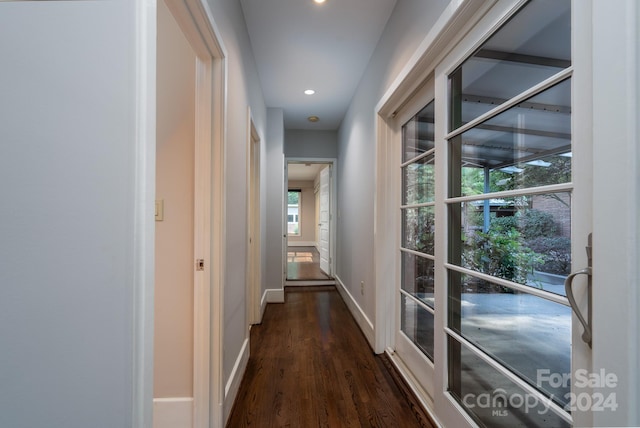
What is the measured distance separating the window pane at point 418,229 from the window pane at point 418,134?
16.0 inches

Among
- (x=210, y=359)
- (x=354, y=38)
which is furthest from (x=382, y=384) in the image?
(x=354, y=38)

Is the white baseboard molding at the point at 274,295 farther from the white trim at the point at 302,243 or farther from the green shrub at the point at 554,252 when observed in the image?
the white trim at the point at 302,243

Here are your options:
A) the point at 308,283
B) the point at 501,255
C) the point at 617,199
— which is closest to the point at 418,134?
the point at 501,255

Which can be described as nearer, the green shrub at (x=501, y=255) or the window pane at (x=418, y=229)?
the green shrub at (x=501, y=255)

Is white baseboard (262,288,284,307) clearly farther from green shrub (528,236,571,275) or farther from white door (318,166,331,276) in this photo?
green shrub (528,236,571,275)

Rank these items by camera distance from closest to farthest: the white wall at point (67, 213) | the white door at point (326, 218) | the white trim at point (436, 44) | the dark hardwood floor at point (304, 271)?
the white wall at point (67, 213)
the white trim at point (436, 44)
the white door at point (326, 218)
the dark hardwood floor at point (304, 271)

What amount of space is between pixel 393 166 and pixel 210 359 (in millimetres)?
1848

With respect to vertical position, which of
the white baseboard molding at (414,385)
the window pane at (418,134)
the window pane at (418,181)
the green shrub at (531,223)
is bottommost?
the white baseboard molding at (414,385)

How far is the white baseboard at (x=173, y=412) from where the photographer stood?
1.47 m

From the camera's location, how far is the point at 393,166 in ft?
7.36

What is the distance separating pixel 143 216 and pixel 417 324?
1809 mm

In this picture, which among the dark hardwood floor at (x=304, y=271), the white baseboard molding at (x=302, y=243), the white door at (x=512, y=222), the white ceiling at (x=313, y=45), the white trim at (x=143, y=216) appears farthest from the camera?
the white baseboard molding at (x=302, y=243)

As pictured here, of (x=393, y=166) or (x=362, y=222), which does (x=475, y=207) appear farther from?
(x=362, y=222)

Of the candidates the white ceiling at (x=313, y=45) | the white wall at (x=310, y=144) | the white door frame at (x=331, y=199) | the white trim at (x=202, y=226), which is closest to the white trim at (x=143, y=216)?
the white trim at (x=202, y=226)
